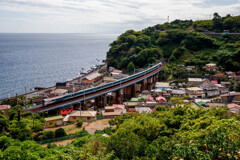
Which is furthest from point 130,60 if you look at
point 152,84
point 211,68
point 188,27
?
point 188,27

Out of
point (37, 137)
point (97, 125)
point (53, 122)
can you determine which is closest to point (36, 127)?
point (37, 137)

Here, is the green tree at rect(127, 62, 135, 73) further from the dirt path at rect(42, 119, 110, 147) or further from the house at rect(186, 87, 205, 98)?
the dirt path at rect(42, 119, 110, 147)

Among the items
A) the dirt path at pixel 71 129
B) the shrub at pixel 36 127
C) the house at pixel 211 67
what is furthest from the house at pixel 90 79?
the house at pixel 211 67

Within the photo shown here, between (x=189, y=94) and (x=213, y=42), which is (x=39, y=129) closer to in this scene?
(x=189, y=94)

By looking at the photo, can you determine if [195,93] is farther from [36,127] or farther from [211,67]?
[36,127]

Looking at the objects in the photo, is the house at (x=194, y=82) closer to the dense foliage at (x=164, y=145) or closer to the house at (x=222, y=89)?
the house at (x=222, y=89)
